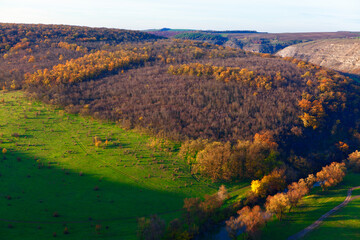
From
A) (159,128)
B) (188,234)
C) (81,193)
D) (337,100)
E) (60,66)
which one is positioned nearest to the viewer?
(188,234)

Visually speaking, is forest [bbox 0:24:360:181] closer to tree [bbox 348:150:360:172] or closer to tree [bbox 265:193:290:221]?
tree [bbox 348:150:360:172]

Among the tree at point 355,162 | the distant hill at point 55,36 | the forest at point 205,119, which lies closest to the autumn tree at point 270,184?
the forest at point 205,119

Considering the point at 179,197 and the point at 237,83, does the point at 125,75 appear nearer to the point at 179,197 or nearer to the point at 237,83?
the point at 237,83

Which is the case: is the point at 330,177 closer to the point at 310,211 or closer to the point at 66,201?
the point at 310,211

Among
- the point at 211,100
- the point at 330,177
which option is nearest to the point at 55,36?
the point at 211,100

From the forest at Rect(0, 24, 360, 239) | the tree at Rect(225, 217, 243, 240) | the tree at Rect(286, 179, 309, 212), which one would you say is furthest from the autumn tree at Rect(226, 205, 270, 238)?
the tree at Rect(286, 179, 309, 212)

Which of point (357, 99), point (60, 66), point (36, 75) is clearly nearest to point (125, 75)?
point (60, 66)
